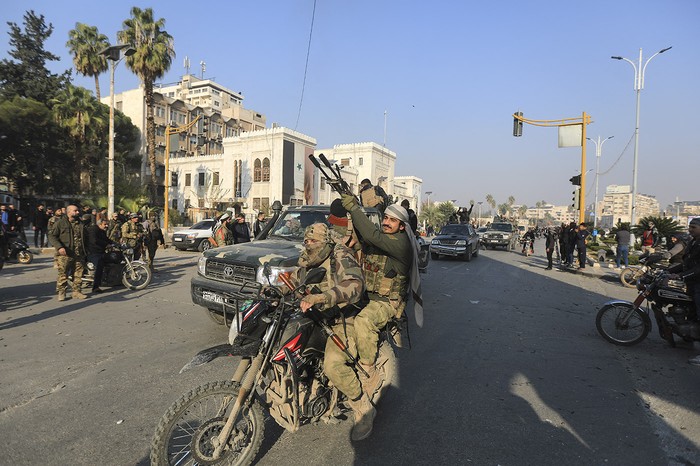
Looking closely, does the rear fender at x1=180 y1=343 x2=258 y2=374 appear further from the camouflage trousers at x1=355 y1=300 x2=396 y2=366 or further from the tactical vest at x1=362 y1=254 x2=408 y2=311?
the tactical vest at x1=362 y1=254 x2=408 y2=311

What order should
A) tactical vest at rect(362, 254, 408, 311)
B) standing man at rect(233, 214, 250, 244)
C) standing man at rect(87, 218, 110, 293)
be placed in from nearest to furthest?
tactical vest at rect(362, 254, 408, 311) → standing man at rect(87, 218, 110, 293) → standing man at rect(233, 214, 250, 244)

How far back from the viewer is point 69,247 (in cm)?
800

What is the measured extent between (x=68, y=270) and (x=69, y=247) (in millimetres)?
497

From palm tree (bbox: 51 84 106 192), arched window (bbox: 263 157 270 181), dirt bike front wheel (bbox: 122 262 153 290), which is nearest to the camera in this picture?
dirt bike front wheel (bbox: 122 262 153 290)

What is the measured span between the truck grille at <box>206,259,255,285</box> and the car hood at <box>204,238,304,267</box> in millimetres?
85

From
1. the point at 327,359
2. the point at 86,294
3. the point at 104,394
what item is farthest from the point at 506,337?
the point at 86,294

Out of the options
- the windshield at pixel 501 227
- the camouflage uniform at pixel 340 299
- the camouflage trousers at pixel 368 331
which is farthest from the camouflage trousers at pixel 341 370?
the windshield at pixel 501 227

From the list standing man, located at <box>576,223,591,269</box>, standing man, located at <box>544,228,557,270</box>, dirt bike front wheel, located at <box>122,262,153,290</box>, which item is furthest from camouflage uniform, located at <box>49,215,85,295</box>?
standing man, located at <box>576,223,591,269</box>

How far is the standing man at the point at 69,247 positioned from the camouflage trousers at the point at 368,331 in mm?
7340

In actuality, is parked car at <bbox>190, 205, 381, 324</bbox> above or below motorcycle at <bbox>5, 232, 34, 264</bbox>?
above

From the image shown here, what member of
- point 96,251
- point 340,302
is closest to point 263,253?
point 340,302

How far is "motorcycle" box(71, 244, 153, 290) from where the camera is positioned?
919 centimetres

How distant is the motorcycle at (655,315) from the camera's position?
5641mm

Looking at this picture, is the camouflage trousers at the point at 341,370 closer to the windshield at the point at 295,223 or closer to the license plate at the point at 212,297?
the license plate at the point at 212,297
